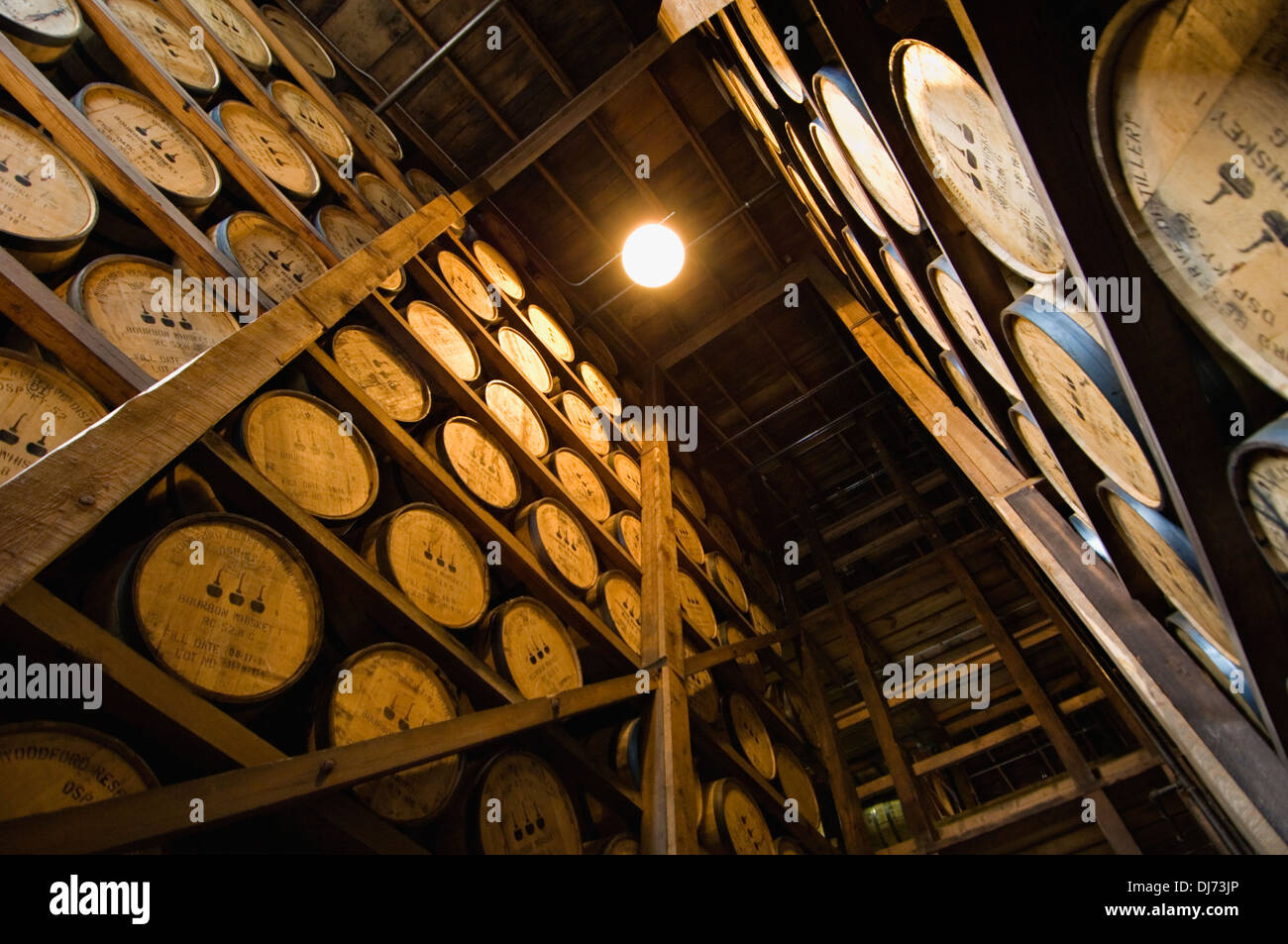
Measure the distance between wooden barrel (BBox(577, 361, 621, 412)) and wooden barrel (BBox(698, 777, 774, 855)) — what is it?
129 inches

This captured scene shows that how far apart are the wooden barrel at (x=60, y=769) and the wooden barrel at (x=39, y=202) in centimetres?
167

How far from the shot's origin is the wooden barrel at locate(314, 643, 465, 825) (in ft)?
8.38

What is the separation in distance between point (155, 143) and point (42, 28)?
0.53m

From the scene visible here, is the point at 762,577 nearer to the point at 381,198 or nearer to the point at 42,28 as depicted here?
the point at 381,198

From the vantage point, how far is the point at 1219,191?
1373 millimetres

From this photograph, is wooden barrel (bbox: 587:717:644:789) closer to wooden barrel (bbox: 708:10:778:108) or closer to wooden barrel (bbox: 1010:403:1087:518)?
wooden barrel (bbox: 1010:403:1087:518)

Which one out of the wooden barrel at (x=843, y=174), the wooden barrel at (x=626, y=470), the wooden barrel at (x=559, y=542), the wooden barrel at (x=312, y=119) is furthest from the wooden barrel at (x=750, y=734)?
the wooden barrel at (x=312, y=119)

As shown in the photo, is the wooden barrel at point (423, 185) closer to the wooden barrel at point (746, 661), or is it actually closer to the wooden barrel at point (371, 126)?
the wooden barrel at point (371, 126)

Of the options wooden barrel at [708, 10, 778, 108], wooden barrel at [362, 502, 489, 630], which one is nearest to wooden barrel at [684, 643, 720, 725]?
wooden barrel at [362, 502, 489, 630]

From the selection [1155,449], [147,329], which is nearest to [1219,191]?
[1155,449]

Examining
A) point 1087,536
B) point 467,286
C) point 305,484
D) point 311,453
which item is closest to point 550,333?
point 467,286

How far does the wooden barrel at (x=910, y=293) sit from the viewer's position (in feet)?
12.5

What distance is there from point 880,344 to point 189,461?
4966 mm
